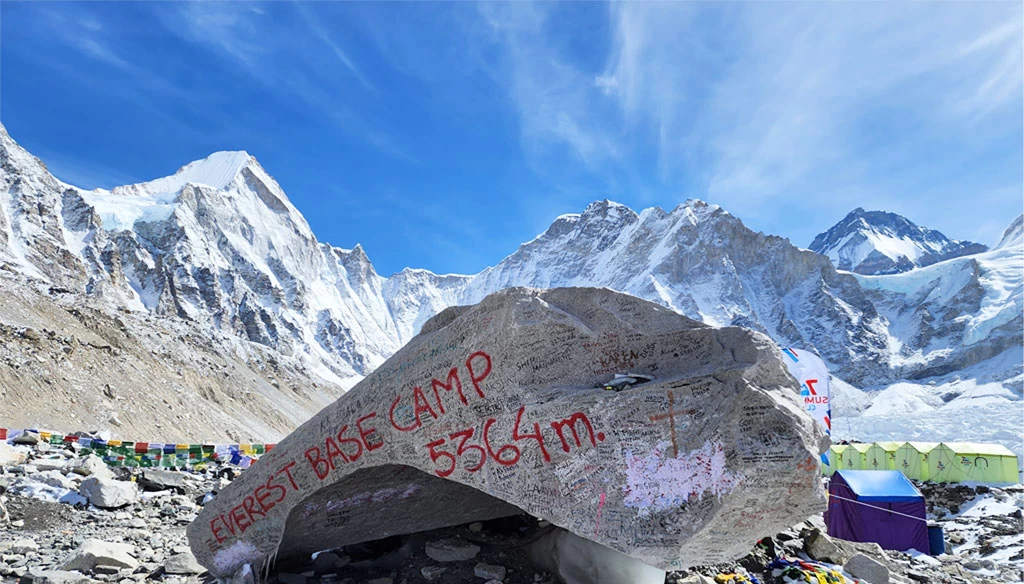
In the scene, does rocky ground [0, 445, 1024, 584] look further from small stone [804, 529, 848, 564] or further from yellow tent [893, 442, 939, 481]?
yellow tent [893, 442, 939, 481]

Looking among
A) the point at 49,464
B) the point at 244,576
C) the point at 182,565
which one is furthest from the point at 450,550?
the point at 49,464

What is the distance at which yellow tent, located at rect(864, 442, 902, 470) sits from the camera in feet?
112

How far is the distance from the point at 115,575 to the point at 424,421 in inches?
171

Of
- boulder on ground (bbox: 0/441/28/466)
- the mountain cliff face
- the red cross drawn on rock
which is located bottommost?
boulder on ground (bbox: 0/441/28/466)

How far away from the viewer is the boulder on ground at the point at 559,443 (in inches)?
198

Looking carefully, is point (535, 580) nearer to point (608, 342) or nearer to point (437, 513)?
point (437, 513)

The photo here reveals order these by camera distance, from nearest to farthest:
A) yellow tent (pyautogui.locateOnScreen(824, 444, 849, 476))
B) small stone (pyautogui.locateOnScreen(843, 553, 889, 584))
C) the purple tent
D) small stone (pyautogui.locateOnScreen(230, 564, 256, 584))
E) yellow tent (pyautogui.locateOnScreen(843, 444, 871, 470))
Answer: small stone (pyautogui.locateOnScreen(230, 564, 256, 584)) < small stone (pyautogui.locateOnScreen(843, 553, 889, 584)) < the purple tent < yellow tent (pyautogui.locateOnScreen(843, 444, 871, 470)) < yellow tent (pyautogui.locateOnScreen(824, 444, 849, 476))

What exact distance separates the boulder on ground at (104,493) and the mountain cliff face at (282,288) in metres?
50.5

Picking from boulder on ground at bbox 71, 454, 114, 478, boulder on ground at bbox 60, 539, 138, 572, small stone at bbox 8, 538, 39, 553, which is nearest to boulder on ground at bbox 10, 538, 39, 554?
small stone at bbox 8, 538, 39, 553

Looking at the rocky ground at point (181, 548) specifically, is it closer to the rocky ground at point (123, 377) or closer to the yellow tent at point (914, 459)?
the yellow tent at point (914, 459)

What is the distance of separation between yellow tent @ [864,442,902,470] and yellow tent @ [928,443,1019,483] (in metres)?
2.16

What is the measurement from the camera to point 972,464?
30094 millimetres

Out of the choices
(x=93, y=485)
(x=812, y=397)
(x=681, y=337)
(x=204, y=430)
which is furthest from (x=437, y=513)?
(x=204, y=430)

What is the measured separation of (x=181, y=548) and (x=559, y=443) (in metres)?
6.43
